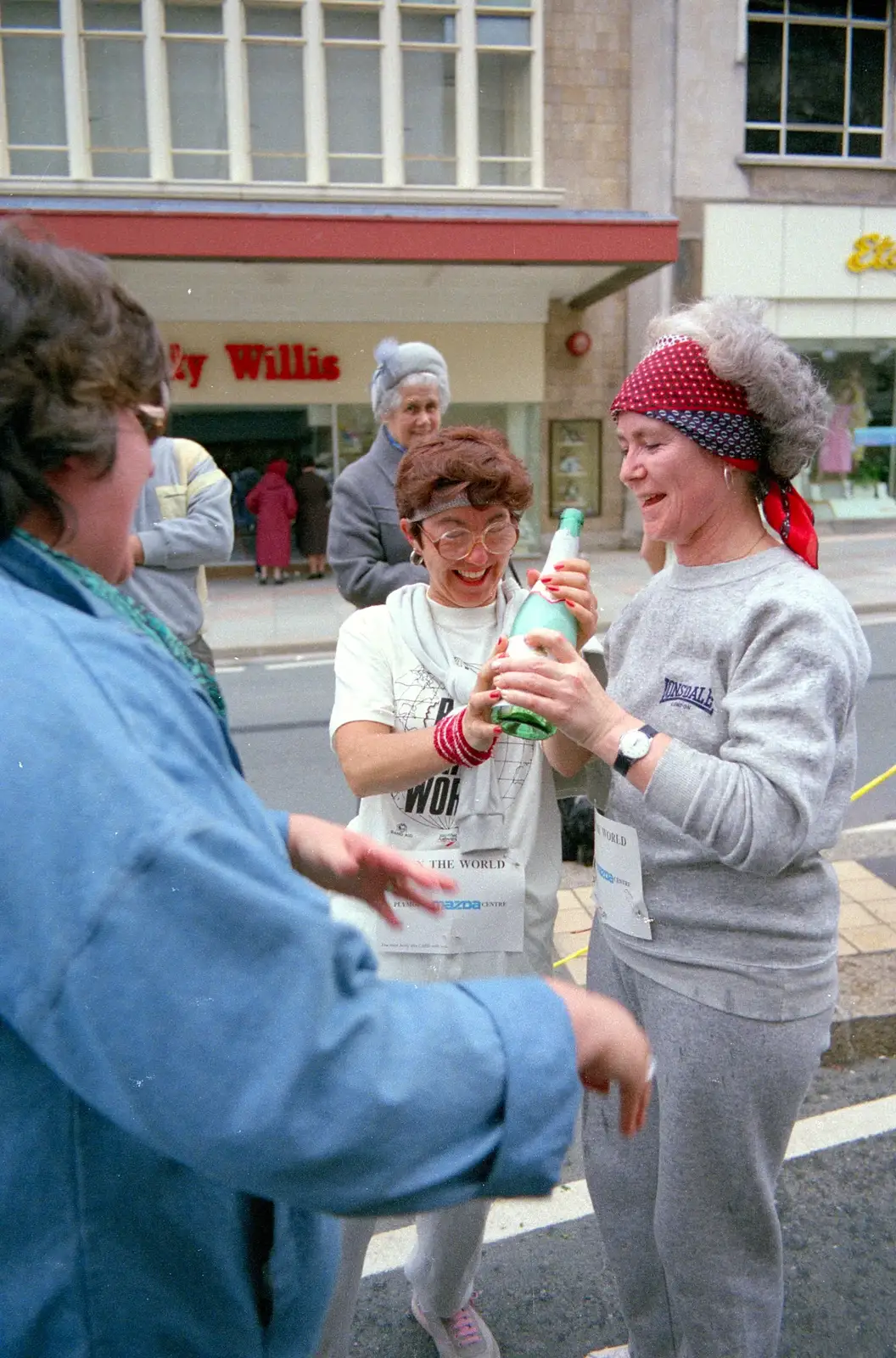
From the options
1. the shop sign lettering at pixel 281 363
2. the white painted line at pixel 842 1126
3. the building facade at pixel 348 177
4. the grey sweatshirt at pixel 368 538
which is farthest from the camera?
the shop sign lettering at pixel 281 363

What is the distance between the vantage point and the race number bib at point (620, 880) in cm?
191

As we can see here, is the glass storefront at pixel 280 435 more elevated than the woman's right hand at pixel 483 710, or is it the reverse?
the glass storefront at pixel 280 435

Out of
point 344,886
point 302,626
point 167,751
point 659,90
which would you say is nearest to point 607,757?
point 344,886

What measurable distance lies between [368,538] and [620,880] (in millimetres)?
1977

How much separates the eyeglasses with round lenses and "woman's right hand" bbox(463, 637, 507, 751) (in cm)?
37

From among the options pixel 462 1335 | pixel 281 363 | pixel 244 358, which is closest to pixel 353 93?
pixel 281 363

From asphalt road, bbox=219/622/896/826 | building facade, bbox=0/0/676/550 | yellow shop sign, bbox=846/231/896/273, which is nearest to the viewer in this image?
asphalt road, bbox=219/622/896/826

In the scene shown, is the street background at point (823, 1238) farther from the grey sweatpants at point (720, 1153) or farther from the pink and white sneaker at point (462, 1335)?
the grey sweatpants at point (720, 1153)

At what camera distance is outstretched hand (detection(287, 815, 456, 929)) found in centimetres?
136

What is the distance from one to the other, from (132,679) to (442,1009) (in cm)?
36

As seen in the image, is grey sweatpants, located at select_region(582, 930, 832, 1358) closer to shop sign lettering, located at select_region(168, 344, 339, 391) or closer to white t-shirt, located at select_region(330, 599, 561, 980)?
white t-shirt, located at select_region(330, 599, 561, 980)

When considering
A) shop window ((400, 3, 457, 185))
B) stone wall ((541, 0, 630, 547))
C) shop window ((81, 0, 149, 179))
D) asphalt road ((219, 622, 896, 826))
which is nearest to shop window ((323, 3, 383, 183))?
shop window ((400, 3, 457, 185))

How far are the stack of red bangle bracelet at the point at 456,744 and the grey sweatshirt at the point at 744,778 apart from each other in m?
0.26

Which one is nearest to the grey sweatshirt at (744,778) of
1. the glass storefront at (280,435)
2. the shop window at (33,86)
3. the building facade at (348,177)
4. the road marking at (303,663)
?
the road marking at (303,663)
